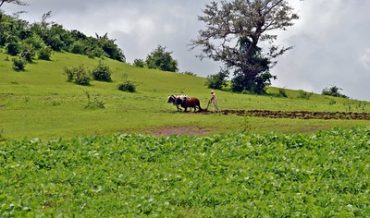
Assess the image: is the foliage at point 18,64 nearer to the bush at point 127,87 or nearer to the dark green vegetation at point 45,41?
the dark green vegetation at point 45,41

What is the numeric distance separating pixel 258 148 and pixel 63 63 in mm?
48400

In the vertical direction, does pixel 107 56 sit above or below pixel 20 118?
above

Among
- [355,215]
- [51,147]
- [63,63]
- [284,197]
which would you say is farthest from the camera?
[63,63]

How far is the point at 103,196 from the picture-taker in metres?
18.7

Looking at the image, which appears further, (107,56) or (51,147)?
(107,56)

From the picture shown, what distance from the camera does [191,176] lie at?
21156 mm

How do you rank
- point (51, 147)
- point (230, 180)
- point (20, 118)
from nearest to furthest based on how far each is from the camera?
point (230, 180)
point (51, 147)
point (20, 118)

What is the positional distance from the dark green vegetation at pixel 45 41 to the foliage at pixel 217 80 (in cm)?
1490

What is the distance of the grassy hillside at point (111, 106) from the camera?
35.8 m

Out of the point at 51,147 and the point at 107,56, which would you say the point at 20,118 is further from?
the point at 107,56

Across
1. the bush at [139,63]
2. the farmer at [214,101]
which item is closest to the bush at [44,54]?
the bush at [139,63]

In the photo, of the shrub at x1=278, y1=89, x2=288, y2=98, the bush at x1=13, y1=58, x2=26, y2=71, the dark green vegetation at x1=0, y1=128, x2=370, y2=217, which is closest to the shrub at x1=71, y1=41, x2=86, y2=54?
the bush at x1=13, y1=58, x2=26, y2=71

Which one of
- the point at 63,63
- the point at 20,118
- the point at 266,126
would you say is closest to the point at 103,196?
the point at 266,126

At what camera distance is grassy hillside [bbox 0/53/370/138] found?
3581 cm
